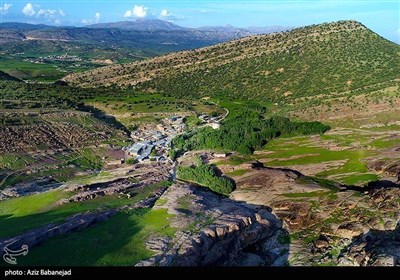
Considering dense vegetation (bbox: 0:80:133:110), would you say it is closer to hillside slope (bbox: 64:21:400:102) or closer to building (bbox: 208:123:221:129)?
hillside slope (bbox: 64:21:400:102)

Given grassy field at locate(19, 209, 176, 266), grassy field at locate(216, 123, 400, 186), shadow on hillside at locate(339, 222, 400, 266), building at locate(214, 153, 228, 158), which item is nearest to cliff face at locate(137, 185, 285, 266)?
grassy field at locate(19, 209, 176, 266)

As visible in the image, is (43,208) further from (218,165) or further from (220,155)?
(220,155)

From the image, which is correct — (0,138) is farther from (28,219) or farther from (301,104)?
(301,104)

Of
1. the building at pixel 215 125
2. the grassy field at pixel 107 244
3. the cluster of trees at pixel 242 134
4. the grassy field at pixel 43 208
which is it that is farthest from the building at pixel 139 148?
the grassy field at pixel 107 244

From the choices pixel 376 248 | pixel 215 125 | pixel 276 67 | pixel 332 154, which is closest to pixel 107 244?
pixel 376 248

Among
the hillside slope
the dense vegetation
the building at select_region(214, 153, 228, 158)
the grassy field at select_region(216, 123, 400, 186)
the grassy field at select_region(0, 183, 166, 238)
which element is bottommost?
the grassy field at select_region(0, 183, 166, 238)

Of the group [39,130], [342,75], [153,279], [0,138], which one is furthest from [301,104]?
[153,279]
